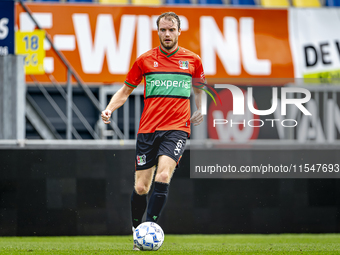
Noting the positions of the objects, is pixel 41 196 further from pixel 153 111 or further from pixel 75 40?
pixel 75 40

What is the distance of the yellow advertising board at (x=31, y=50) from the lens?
27.4 ft

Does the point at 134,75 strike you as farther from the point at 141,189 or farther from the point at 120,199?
the point at 120,199

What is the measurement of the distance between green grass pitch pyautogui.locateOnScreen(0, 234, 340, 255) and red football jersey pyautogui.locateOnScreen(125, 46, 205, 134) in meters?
1.17

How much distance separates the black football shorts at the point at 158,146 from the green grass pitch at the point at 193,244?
0.82 meters

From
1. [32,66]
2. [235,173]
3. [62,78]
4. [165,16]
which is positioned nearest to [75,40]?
[62,78]

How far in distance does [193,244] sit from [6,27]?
11.8 feet

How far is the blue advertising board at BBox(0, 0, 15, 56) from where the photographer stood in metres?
7.32

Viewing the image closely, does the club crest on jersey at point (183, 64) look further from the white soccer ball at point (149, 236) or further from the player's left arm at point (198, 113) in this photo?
the white soccer ball at point (149, 236)

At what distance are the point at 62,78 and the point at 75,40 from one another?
0.91 m

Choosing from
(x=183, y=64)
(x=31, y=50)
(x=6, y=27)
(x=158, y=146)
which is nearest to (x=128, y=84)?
(x=183, y=64)

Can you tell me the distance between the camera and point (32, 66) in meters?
8.48

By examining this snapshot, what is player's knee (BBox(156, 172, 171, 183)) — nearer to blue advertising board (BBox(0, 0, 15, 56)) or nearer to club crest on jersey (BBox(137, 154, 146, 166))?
club crest on jersey (BBox(137, 154, 146, 166))

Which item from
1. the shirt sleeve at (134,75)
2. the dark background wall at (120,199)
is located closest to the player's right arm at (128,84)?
the shirt sleeve at (134,75)

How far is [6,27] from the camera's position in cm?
732
